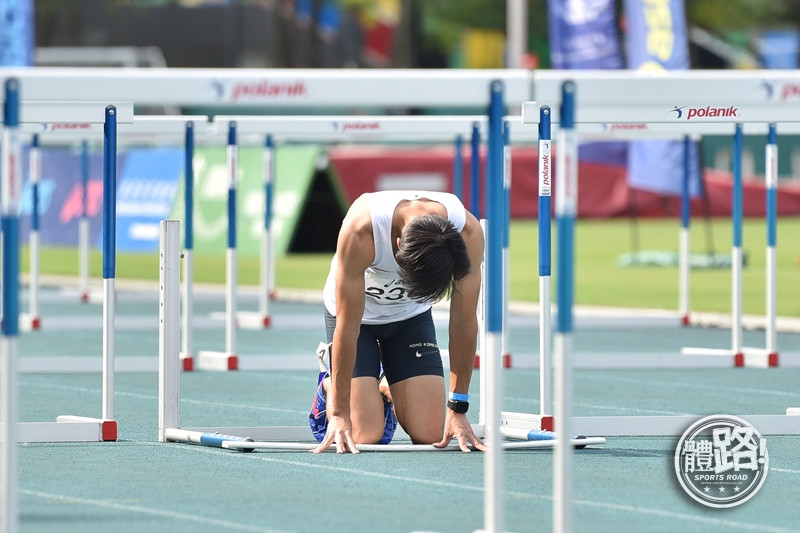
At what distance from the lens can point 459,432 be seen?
789cm

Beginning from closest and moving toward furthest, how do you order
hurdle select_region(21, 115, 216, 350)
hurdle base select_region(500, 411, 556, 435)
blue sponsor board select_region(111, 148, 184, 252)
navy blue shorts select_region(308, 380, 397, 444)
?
navy blue shorts select_region(308, 380, 397, 444)
hurdle base select_region(500, 411, 556, 435)
hurdle select_region(21, 115, 216, 350)
blue sponsor board select_region(111, 148, 184, 252)

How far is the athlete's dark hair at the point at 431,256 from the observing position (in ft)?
23.3

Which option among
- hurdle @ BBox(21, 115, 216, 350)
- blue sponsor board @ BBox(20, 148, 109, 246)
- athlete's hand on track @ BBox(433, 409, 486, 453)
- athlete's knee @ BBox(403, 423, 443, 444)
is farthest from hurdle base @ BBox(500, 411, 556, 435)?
blue sponsor board @ BBox(20, 148, 109, 246)

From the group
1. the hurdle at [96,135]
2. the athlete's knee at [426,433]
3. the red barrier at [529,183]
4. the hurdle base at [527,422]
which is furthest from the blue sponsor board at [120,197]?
the athlete's knee at [426,433]

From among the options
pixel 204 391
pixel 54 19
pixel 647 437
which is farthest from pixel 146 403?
pixel 54 19

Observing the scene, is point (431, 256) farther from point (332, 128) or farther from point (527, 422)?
point (332, 128)

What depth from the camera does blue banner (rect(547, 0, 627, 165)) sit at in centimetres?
2258

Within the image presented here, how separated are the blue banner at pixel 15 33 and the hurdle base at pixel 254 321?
564cm

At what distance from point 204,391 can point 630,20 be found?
12.2 metres

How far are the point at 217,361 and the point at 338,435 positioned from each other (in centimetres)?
530

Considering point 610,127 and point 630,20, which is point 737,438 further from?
point 630,20

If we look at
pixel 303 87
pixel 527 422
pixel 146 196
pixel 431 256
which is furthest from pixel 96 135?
pixel 146 196

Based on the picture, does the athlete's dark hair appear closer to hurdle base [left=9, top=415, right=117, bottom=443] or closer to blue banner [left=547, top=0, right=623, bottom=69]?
hurdle base [left=9, top=415, right=117, bottom=443]

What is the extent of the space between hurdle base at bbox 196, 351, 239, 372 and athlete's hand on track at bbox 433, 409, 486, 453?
501 cm
